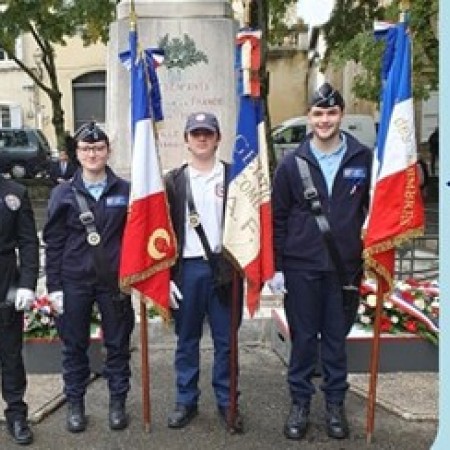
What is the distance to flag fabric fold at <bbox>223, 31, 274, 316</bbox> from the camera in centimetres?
429

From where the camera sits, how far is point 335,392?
4430 millimetres

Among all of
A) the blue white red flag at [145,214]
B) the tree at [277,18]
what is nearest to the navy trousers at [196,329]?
the blue white red flag at [145,214]

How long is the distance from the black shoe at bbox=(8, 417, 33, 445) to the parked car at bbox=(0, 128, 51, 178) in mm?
19902

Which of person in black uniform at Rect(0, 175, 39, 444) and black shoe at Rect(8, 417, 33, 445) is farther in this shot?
black shoe at Rect(8, 417, 33, 445)

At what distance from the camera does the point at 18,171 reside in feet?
78.5

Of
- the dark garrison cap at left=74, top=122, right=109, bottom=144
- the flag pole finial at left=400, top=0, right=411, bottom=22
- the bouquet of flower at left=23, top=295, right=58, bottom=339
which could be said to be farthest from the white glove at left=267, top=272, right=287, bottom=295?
the bouquet of flower at left=23, top=295, right=58, bottom=339

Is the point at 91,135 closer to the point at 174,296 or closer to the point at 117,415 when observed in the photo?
the point at 174,296

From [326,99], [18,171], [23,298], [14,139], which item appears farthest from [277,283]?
[14,139]

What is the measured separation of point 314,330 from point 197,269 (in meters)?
0.77

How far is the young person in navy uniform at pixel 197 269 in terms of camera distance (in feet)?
14.4

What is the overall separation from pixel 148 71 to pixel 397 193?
159 centimetres

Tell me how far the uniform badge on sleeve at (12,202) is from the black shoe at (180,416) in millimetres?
1538

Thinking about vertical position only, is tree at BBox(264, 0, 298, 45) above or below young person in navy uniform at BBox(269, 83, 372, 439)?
above

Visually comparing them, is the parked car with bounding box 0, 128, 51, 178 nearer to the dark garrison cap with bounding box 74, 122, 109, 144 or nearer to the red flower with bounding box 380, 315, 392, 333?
the red flower with bounding box 380, 315, 392, 333
